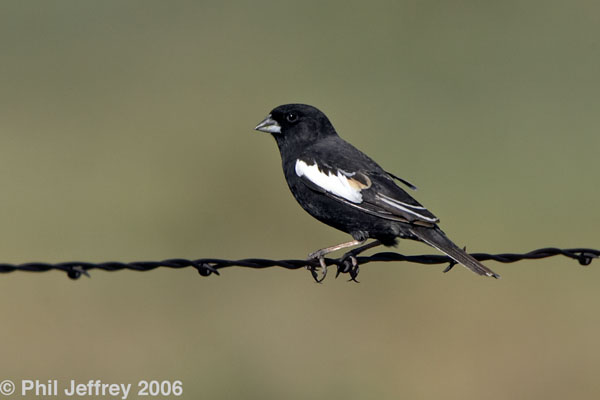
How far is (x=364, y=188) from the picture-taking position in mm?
7133

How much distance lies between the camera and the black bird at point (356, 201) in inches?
269

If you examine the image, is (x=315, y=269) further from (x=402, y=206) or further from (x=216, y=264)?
(x=216, y=264)

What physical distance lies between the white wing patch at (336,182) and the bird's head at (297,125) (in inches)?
27.2

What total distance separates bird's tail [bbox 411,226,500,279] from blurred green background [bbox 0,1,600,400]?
10.7 ft

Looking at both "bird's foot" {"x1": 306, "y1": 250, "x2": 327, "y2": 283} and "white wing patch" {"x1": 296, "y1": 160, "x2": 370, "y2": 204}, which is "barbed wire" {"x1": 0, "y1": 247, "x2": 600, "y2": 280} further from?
"white wing patch" {"x1": 296, "y1": 160, "x2": 370, "y2": 204}

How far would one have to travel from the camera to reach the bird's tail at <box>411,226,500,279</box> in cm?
647

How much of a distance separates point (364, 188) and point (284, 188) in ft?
26.6

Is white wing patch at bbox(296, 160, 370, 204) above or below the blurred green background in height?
below

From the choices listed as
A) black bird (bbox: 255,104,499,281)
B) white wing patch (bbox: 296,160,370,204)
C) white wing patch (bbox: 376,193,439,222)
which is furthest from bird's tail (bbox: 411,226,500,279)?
white wing patch (bbox: 296,160,370,204)

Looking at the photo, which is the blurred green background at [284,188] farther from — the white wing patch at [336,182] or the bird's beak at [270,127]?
the white wing patch at [336,182]

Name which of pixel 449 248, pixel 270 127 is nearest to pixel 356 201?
pixel 449 248


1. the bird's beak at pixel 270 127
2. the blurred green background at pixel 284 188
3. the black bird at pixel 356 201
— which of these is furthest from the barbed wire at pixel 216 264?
the blurred green background at pixel 284 188

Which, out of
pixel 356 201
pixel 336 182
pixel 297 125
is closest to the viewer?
pixel 356 201

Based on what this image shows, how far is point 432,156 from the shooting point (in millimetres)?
15820
